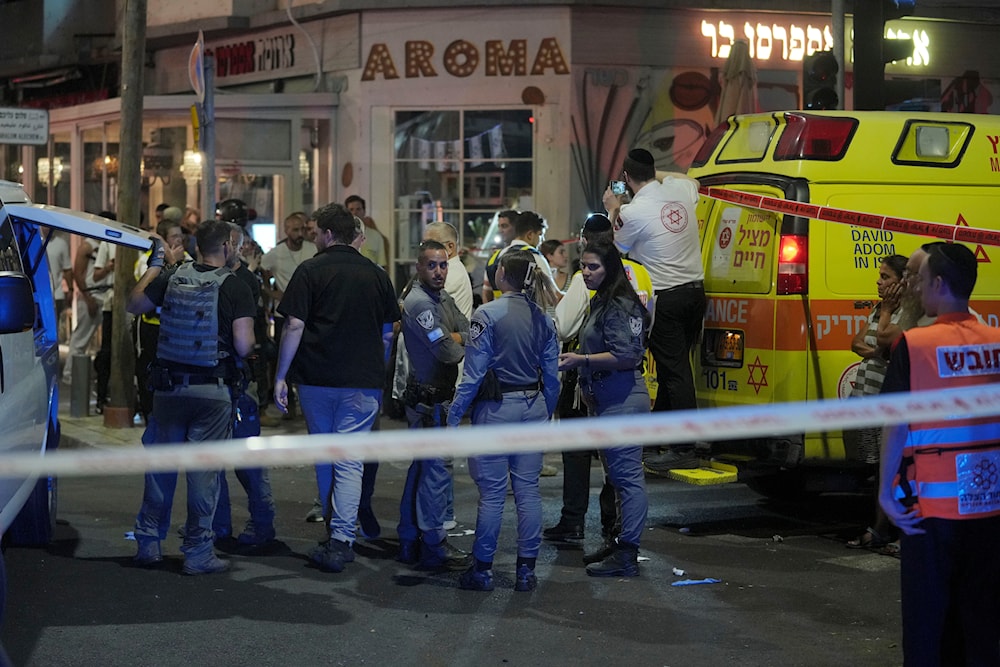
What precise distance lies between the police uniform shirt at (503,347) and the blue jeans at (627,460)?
0.58m

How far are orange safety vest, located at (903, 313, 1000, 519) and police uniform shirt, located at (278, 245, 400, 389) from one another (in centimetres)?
354

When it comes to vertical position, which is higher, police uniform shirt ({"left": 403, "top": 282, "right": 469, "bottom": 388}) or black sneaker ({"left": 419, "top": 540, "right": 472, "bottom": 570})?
police uniform shirt ({"left": 403, "top": 282, "right": 469, "bottom": 388})

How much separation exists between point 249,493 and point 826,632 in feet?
11.1

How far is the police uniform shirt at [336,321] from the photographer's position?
7.77 m

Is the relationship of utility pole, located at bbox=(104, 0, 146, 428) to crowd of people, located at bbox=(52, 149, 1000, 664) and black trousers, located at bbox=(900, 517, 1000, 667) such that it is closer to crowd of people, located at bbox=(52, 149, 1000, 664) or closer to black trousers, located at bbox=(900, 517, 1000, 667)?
crowd of people, located at bbox=(52, 149, 1000, 664)

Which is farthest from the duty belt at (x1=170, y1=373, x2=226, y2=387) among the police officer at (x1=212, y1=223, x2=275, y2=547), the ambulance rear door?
the ambulance rear door

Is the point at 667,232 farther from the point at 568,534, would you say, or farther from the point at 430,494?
the point at 430,494

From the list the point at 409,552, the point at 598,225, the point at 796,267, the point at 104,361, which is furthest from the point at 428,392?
the point at 104,361

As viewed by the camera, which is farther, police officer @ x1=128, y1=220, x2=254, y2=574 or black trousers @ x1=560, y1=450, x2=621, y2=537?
black trousers @ x1=560, y1=450, x2=621, y2=537

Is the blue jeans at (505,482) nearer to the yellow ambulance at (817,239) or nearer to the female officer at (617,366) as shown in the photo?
the female officer at (617,366)

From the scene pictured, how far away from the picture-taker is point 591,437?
3746 millimetres

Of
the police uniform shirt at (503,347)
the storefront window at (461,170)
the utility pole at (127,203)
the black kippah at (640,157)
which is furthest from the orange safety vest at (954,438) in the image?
the storefront window at (461,170)

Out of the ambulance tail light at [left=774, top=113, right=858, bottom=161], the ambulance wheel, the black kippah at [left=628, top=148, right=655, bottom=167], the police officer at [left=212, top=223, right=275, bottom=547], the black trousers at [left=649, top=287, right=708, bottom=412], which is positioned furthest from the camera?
the ambulance wheel

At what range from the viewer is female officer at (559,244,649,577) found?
7.70m
